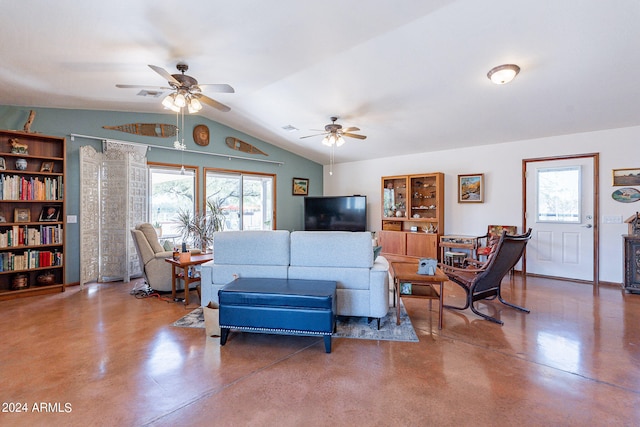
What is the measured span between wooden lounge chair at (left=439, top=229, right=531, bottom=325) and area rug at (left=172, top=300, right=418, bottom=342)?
0.73 m

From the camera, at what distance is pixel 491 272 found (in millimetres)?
3146

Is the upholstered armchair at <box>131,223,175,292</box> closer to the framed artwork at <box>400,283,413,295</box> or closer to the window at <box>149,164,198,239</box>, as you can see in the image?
the window at <box>149,164,198,239</box>

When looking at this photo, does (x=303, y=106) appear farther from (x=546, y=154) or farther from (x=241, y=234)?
(x=546, y=154)

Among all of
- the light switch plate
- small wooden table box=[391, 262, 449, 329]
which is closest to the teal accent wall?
small wooden table box=[391, 262, 449, 329]

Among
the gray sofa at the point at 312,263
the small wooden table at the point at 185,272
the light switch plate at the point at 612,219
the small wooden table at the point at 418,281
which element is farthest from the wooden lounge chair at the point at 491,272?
the small wooden table at the point at 185,272

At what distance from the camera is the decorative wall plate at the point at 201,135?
19.0ft

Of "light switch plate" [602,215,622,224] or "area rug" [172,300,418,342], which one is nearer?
"area rug" [172,300,418,342]

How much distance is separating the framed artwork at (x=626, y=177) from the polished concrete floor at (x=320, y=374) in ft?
7.45

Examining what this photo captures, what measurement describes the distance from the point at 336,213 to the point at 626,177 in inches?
195

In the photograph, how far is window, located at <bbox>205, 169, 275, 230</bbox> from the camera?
20.5ft

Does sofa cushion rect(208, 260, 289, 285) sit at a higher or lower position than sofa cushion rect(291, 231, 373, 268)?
lower

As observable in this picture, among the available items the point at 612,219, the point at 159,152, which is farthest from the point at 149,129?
the point at 612,219

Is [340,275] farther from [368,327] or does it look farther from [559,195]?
[559,195]

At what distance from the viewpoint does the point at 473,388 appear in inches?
75.5
